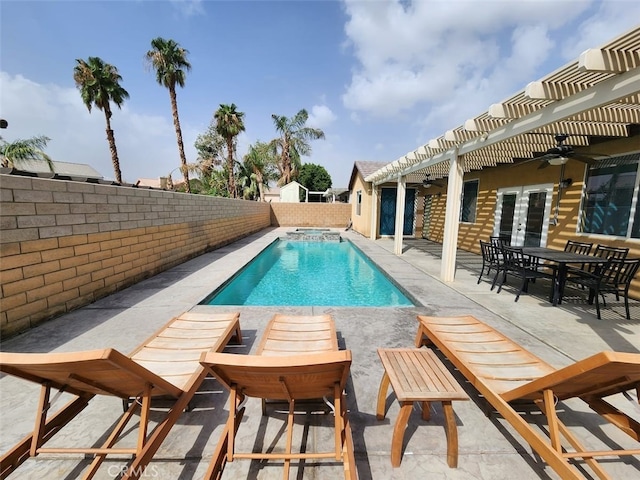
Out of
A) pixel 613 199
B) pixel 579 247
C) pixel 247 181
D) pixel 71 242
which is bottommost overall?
pixel 579 247

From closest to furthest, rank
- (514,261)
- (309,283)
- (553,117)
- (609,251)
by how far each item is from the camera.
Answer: (553,117) → (609,251) → (514,261) → (309,283)

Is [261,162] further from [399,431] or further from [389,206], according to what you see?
[399,431]

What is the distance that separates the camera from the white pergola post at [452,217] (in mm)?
6215

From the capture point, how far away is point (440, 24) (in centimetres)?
Result: 938

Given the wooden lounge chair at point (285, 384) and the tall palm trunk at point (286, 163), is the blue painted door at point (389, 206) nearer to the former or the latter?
the wooden lounge chair at point (285, 384)

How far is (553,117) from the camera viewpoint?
389 cm

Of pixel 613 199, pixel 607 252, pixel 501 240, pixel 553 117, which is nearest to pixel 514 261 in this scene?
pixel 501 240

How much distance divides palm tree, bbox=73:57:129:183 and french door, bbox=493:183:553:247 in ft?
61.2

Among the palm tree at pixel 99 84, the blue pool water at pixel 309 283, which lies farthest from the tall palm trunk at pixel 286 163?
the blue pool water at pixel 309 283

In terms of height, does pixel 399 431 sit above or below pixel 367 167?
below

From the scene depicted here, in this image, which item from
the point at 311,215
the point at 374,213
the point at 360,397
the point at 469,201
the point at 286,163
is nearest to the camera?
the point at 360,397

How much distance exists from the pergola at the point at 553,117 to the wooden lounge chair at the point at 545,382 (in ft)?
9.96

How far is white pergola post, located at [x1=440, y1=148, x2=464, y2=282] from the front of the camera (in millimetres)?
6215

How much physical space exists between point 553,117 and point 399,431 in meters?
4.65
